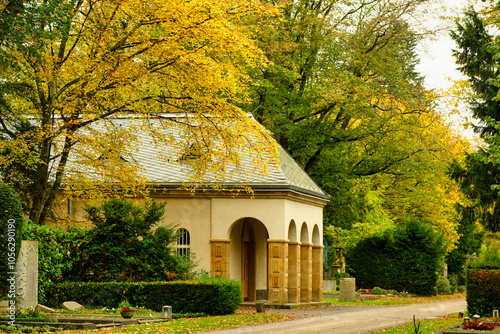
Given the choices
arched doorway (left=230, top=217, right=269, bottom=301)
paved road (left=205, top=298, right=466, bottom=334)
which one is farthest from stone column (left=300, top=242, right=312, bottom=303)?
paved road (left=205, top=298, right=466, bottom=334)

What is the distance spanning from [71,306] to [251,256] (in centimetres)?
1096

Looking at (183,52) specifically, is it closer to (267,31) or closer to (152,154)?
(152,154)

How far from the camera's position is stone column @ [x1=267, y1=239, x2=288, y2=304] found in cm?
2652

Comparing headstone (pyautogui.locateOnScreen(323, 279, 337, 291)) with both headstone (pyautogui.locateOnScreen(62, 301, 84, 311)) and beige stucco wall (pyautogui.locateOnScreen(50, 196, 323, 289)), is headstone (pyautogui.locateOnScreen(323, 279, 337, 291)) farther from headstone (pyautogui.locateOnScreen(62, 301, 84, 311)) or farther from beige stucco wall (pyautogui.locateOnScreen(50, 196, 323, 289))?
headstone (pyautogui.locateOnScreen(62, 301, 84, 311))

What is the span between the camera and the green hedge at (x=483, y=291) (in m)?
20.5

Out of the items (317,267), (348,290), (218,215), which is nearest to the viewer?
(218,215)

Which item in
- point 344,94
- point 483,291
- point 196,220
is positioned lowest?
point 483,291

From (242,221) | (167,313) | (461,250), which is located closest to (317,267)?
(242,221)

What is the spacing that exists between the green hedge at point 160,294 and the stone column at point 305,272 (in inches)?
287

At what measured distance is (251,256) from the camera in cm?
3045

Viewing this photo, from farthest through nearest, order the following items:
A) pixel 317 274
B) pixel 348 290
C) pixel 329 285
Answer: pixel 329 285 < pixel 348 290 < pixel 317 274

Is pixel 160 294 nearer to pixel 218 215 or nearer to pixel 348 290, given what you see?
pixel 218 215

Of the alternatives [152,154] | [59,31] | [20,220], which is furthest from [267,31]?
[20,220]

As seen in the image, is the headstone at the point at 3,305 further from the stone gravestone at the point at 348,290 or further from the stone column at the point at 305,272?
the stone gravestone at the point at 348,290
